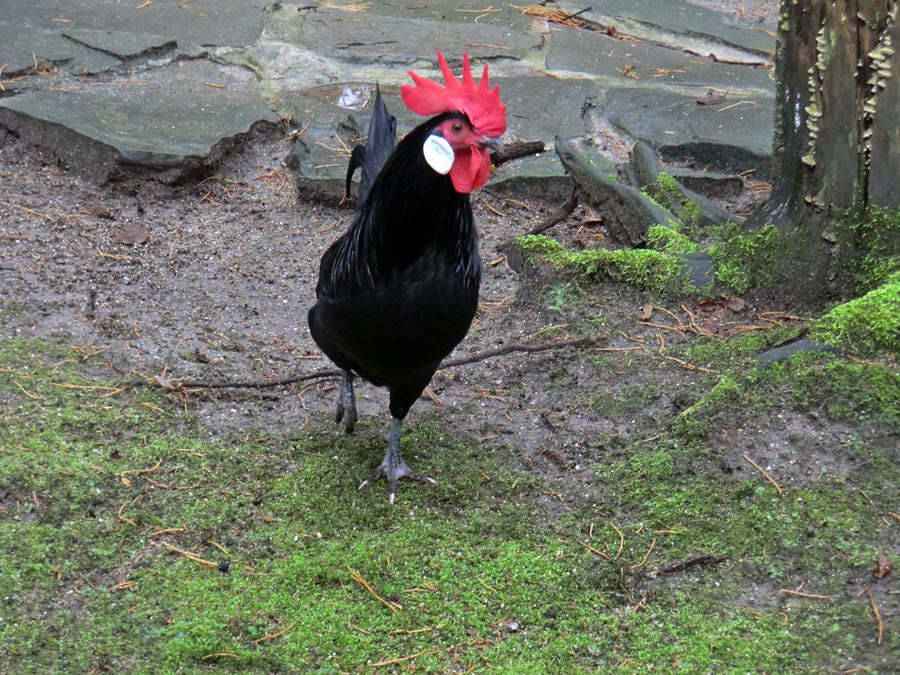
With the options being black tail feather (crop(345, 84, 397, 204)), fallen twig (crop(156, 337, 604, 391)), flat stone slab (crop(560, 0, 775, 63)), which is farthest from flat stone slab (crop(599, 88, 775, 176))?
black tail feather (crop(345, 84, 397, 204))

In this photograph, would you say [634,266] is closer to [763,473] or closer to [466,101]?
[763,473]

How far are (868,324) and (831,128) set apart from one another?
859 mm

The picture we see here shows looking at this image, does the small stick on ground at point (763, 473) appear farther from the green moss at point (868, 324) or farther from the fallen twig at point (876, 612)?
the green moss at point (868, 324)

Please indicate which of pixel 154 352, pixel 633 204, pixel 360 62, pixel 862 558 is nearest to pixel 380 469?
pixel 154 352

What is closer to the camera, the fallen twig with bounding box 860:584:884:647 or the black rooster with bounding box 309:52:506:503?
the fallen twig with bounding box 860:584:884:647

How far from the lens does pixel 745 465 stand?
3.47 meters

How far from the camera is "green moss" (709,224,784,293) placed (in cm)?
429

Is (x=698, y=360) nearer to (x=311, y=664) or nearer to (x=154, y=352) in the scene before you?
(x=311, y=664)

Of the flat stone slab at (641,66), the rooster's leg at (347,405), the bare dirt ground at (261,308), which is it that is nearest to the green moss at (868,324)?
the bare dirt ground at (261,308)

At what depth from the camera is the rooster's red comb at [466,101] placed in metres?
3.19

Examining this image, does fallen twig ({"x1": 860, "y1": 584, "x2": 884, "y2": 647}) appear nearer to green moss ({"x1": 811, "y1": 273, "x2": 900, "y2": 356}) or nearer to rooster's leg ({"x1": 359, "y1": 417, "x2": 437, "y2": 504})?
green moss ({"x1": 811, "y1": 273, "x2": 900, "y2": 356})

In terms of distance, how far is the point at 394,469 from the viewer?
3.85 m

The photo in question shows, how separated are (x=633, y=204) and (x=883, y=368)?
1.87 meters

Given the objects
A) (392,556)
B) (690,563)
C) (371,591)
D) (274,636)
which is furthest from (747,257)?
(274,636)
